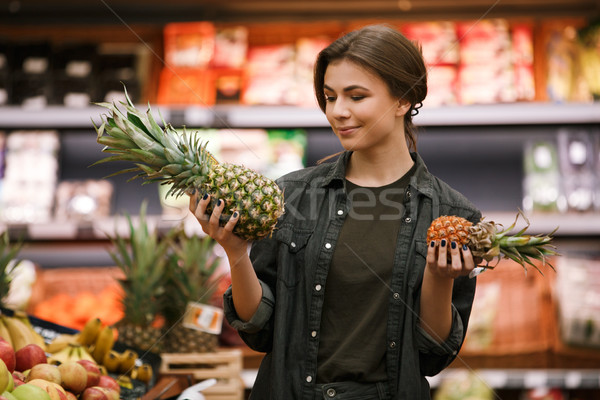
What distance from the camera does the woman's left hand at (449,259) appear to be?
1.39 metres

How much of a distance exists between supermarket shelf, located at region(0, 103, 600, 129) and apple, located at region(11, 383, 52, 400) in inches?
88.1

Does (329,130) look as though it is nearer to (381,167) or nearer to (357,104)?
(381,167)

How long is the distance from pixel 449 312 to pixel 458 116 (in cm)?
207

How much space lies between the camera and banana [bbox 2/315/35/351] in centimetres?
201

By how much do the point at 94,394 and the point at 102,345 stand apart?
1.86ft

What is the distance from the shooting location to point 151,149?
4.81ft

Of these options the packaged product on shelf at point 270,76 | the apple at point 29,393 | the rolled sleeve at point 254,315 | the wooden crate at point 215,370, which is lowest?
the wooden crate at point 215,370

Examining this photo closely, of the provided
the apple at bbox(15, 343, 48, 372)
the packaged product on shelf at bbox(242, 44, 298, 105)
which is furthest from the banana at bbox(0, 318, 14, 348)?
the packaged product on shelf at bbox(242, 44, 298, 105)

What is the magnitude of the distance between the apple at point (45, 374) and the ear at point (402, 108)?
1171mm

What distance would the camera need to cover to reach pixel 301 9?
388 cm

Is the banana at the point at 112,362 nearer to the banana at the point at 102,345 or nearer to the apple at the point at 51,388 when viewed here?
the banana at the point at 102,345

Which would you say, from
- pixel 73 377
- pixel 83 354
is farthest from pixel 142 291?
pixel 73 377

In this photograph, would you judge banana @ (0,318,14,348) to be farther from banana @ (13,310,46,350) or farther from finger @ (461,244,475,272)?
finger @ (461,244,475,272)

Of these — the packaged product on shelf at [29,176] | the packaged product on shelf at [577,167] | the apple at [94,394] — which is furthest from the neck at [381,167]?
the packaged product on shelf at [29,176]
